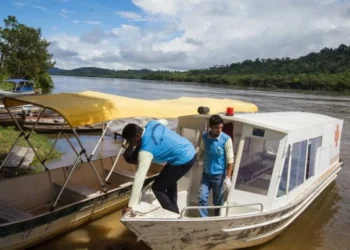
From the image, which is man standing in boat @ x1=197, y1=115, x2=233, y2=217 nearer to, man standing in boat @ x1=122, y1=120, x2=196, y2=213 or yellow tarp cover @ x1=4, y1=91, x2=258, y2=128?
man standing in boat @ x1=122, y1=120, x2=196, y2=213

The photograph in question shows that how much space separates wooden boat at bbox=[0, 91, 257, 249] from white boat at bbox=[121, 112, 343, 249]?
59.3 inches

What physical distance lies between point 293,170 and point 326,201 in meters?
4.20

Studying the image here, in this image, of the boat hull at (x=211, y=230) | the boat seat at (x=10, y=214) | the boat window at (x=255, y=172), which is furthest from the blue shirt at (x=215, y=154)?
the boat seat at (x=10, y=214)

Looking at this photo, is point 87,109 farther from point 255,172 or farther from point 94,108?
point 255,172

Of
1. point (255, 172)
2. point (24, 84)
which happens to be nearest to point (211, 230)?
point (255, 172)

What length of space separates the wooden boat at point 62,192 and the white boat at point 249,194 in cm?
150

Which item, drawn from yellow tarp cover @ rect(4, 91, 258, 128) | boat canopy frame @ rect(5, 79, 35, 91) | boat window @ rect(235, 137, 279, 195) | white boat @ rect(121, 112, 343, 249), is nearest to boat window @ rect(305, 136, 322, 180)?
white boat @ rect(121, 112, 343, 249)

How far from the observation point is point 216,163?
5965 mm

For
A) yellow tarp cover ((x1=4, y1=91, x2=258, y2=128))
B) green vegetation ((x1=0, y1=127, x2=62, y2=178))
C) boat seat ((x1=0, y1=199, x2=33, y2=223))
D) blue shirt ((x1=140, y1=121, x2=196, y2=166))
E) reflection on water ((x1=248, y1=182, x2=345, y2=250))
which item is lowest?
reflection on water ((x1=248, y1=182, x2=345, y2=250))

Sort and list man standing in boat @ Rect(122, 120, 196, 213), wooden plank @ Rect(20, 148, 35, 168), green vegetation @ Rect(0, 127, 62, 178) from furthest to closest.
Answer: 1. wooden plank @ Rect(20, 148, 35, 168)
2. green vegetation @ Rect(0, 127, 62, 178)
3. man standing in boat @ Rect(122, 120, 196, 213)

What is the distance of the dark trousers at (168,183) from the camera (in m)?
5.17

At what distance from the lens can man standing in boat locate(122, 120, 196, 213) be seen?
4.58 metres

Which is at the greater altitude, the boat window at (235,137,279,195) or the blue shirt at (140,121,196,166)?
the blue shirt at (140,121,196,166)

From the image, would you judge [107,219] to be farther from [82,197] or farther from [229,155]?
[229,155]
